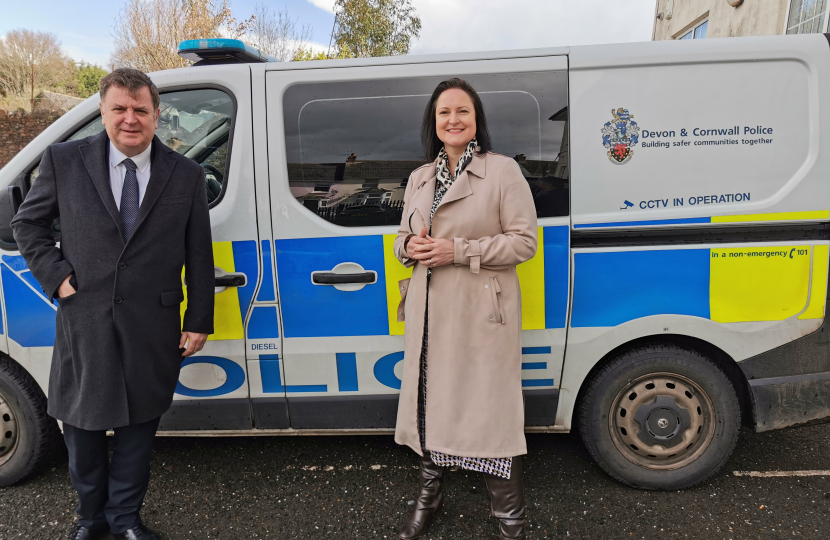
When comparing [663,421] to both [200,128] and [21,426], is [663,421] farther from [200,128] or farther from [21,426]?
[21,426]

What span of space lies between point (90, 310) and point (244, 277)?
587 mm

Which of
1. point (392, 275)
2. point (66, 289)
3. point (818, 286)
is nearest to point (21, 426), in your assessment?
point (66, 289)

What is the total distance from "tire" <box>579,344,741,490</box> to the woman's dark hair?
45.1 inches

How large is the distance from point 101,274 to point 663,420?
2375 millimetres

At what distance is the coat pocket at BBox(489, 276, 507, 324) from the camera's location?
196cm

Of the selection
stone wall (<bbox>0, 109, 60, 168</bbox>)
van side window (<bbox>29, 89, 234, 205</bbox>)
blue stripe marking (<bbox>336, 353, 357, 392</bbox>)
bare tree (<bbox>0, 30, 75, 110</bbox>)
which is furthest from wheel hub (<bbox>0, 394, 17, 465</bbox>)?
bare tree (<bbox>0, 30, 75, 110</bbox>)

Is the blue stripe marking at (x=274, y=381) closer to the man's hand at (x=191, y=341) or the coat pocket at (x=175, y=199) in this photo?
the man's hand at (x=191, y=341)

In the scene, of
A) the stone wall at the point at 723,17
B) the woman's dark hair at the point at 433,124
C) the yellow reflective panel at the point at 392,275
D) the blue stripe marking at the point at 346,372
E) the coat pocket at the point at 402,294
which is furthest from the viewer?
the stone wall at the point at 723,17

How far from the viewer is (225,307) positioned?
2342 mm

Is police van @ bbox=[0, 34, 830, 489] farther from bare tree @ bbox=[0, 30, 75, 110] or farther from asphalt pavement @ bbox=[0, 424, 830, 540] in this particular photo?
bare tree @ bbox=[0, 30, 75, 110]

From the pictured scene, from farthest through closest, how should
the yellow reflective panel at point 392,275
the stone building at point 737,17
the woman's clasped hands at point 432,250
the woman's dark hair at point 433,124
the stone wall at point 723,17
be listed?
the stone wall at point 723,17
the stone building at point 737,17
the yellow reflective panel at point 392,275
the woman's dark hair at point 433,124
the woman's clasped hands at point 432,250

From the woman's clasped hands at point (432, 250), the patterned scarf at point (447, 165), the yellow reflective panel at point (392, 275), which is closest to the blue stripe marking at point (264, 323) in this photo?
the yellow reflective panel at point (392, 275)

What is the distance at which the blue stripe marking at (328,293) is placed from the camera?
7.51 ft

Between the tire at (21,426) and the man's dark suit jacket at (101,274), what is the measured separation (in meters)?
0.56
